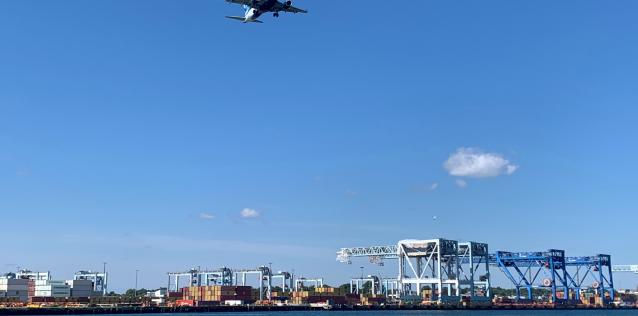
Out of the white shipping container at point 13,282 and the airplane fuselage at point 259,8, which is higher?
the airplane fuselage at point 259,8

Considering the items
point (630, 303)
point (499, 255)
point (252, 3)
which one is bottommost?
point (630, 303)

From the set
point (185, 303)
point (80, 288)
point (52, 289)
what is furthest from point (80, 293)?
point (185, 303)

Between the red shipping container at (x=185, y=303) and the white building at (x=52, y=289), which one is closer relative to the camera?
the red shipping container at (x=185, y=303)

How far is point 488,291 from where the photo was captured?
155 meters

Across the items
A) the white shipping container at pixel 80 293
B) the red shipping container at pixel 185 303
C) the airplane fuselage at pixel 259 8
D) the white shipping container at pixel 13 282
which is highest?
the airplane fuselage at pixel 259 8

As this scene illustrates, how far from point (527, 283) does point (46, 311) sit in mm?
107806

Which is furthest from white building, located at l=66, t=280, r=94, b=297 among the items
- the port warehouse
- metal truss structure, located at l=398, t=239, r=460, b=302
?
metal truss structure, located at l=398, t=239, r=460, b=302

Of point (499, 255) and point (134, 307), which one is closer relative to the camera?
point (134, 307)

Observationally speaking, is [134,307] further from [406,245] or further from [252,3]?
[252,3]

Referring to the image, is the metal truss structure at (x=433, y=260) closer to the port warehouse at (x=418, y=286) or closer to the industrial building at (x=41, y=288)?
the port warehouse at (x=418, y=286)

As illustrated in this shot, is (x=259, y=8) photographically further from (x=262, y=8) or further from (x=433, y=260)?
(x=433, y=260)

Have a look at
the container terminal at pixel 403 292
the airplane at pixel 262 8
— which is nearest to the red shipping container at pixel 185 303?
the container terminal at pixel 403 292

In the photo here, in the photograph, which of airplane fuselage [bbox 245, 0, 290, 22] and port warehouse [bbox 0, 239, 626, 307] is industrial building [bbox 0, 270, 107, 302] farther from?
airplane fuselage [bbox 245, 0, 290, 22]

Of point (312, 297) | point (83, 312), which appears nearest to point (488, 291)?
point (312, 297)
